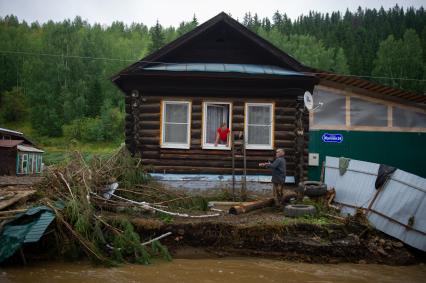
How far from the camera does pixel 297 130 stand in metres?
13.0

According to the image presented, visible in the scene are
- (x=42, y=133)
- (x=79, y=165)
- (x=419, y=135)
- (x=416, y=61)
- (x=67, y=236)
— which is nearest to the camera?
(x=67, y=236)

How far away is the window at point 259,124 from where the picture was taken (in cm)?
1318

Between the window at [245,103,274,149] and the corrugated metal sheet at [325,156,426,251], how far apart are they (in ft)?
10.0

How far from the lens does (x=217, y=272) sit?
8055 mm

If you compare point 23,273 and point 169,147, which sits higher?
point 169,147

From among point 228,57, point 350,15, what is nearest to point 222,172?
point 228,57

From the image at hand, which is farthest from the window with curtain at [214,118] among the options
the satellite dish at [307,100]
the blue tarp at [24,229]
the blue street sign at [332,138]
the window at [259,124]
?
the blue tarp at [24,229]

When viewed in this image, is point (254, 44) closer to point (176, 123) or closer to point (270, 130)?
point (270, 130)

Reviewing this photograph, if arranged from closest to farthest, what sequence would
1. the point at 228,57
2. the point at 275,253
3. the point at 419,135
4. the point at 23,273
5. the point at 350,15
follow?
1. the point at 23,273
2. the point at 275,253
3. the point at 228,57
4. the point at 419,135
5. the point at 350,15

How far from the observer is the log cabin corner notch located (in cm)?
1285

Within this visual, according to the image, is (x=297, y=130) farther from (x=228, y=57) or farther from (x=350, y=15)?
(x=350, y=15)

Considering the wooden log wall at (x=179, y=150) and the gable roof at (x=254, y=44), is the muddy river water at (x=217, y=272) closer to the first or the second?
the wooden log wall at (x=179, y=150)

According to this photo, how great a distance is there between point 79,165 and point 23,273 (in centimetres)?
383

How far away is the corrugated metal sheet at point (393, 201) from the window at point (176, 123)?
18.1ft
